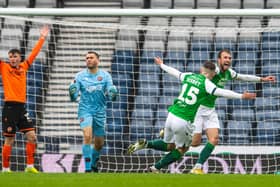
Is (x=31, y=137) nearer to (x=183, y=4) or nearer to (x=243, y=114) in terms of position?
(x=243, y=114)

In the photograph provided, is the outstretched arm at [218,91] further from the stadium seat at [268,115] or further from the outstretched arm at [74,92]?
the stadium seat at [268,115]

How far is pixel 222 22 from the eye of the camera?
18844 mm

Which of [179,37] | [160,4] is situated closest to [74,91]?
[179,37]

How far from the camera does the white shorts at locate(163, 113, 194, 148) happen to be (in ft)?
36.8

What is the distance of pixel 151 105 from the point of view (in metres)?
15.8

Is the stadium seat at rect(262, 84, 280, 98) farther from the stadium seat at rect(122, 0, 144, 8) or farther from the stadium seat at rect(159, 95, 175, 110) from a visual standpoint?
the stadium seat at rect(122, 0, 144, 8)

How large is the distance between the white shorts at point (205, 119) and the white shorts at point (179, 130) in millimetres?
640

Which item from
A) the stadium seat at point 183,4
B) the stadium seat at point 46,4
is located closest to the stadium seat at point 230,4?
the stadium seat at point 183,4

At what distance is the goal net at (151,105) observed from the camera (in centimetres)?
1396

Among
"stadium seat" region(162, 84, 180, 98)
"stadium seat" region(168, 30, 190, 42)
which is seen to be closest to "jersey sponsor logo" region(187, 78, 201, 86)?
"stadium seat" region(162, 84, 180, 98)

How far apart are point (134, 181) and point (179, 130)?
2459 millimetres

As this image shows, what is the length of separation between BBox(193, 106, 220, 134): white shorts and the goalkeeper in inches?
52.7

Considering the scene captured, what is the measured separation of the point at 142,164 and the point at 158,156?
0.31m

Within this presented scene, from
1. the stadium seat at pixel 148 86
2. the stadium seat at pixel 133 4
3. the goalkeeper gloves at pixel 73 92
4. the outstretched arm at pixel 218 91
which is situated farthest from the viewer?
the stadium seat at pixel 133 4
